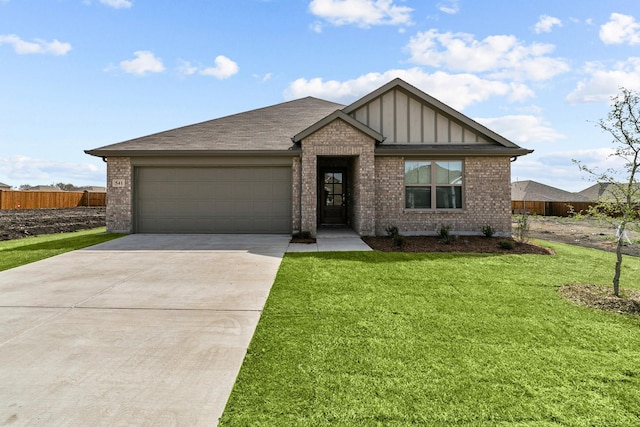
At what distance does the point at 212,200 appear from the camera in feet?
40.6

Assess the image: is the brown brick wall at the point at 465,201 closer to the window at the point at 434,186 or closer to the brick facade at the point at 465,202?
the brick facade at the point at 465,202

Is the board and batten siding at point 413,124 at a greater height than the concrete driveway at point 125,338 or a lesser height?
greater

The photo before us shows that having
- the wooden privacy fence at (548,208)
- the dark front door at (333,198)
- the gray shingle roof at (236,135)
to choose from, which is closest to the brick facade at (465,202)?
the gray shingle roof at (236,135)

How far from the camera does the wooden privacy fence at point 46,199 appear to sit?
1109 inches

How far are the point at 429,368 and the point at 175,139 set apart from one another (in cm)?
1262

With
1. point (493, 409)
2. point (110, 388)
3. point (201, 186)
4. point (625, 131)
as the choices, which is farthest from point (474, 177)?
point (110, 388)

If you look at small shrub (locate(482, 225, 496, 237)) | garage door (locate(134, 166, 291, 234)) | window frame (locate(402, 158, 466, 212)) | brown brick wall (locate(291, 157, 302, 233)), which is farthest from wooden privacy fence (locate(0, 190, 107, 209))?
small shrub (locate(482, 225, 496, 237))

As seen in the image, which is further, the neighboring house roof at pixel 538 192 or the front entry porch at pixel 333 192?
the neighboring house roof at pixel 538 192

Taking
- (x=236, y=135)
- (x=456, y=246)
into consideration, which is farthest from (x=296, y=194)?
(x=456, y=246)

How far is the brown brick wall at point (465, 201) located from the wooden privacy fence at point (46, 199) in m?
32.0

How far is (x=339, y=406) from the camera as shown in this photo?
2.57 m

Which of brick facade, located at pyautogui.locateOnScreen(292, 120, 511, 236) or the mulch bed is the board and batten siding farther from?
the mulch bed

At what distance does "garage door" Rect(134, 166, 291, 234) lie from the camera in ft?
40.2

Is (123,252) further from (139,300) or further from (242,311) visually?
(242,311)
